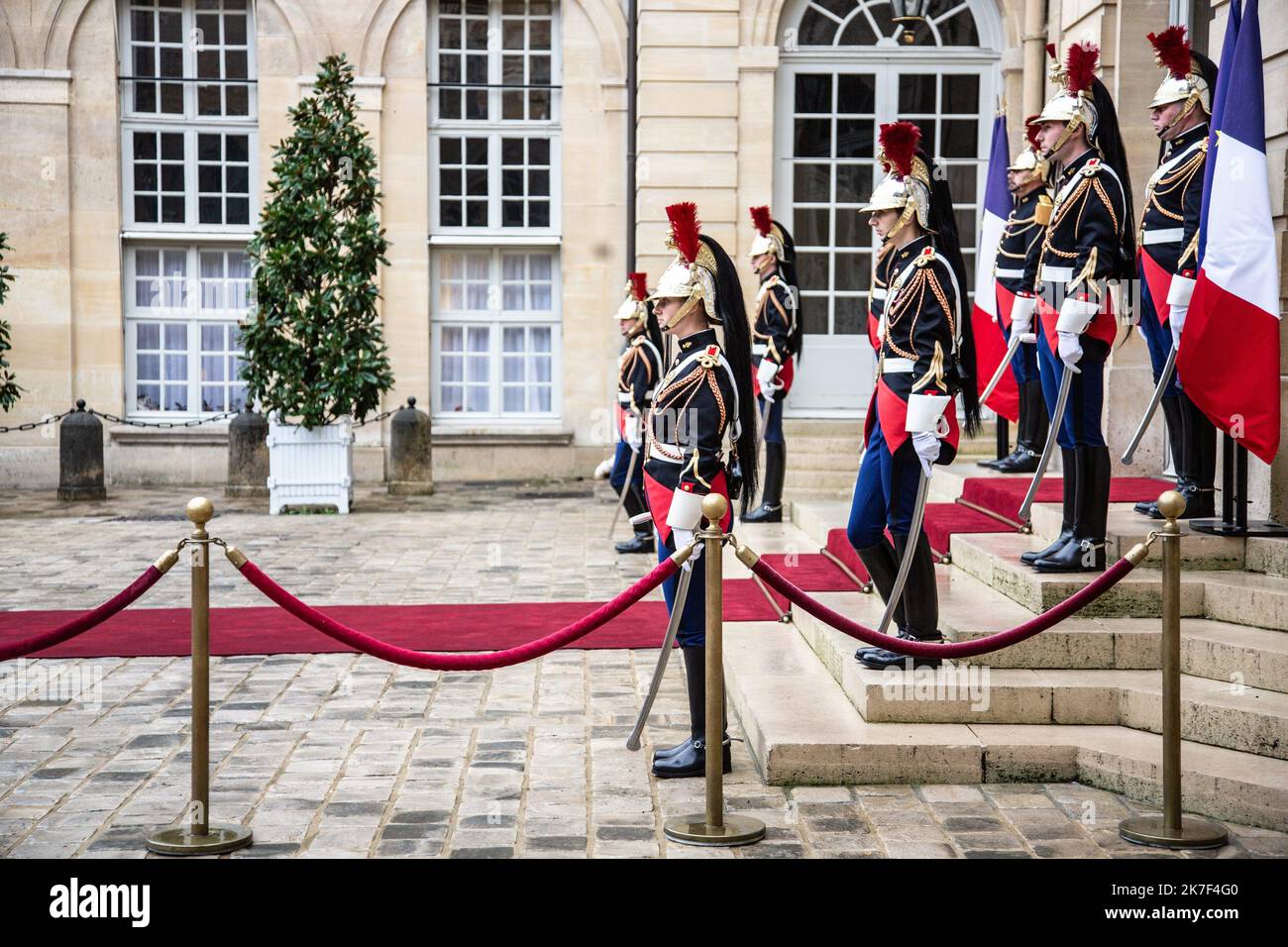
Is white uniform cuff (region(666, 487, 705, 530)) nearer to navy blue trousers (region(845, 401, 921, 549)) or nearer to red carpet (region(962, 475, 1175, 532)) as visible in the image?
navy blue trousers (region(845, 401, 921, 549))

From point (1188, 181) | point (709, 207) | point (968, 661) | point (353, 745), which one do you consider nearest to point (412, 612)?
point (353, 745)

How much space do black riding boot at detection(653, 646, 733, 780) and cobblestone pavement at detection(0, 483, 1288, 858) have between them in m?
0.12

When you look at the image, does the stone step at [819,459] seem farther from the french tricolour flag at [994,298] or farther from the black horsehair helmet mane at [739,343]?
the black horsehair helmet mane at [739,343]

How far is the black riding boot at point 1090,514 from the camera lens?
22.5 feet

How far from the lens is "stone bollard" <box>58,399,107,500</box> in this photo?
635 inches

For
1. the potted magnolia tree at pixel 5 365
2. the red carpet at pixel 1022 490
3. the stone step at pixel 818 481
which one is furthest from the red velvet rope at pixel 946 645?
the potted magnolia tree at pixel 5 365

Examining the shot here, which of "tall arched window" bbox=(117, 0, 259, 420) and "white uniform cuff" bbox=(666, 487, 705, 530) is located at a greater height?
"tall arched window" bbox=(117, 0, 259, 420)

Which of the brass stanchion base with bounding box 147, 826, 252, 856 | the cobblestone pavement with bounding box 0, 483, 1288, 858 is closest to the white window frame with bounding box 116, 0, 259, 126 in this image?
the cobblestone pavement with bounding box 0, 483, 1288, 858

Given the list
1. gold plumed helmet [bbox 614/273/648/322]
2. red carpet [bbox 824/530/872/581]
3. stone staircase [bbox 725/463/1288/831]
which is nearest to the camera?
stone staircase [bbox 725/463/1288/831]

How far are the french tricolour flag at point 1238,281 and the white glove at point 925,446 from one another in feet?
4.07

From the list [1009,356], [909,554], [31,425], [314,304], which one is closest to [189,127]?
[31,425]

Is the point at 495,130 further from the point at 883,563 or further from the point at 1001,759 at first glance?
the point at 1001,759

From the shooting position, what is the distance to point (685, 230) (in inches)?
236

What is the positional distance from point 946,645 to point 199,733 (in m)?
2.58
